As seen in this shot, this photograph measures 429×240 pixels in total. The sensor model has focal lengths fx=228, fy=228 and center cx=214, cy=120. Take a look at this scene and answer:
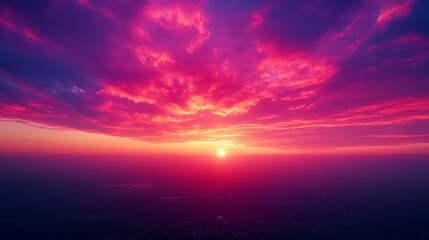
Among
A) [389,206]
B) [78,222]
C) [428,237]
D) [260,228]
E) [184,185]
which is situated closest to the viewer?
[428,237]

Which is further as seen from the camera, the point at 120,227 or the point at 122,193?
the point at 122,193

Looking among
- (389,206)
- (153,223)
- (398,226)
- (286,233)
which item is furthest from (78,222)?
(389,206)

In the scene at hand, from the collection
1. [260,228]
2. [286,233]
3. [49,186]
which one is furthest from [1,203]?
[286,233]

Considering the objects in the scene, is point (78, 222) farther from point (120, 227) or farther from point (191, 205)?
point (191, 205)

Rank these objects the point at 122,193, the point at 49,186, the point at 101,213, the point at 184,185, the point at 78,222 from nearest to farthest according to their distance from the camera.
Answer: the point at 78,222
the point at 101,213
the point at 122,193
the point at 49,186
the point at 184,185

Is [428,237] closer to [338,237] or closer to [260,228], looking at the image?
[338,237]

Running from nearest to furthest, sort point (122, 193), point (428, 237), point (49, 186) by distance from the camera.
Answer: point (428, 237), point (122, 193), point (49, 186)

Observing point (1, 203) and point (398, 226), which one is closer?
point (398, 226)

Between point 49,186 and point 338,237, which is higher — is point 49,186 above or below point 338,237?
above

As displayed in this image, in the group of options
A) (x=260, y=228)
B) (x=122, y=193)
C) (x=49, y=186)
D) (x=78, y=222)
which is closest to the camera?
(x=260, y=228)
